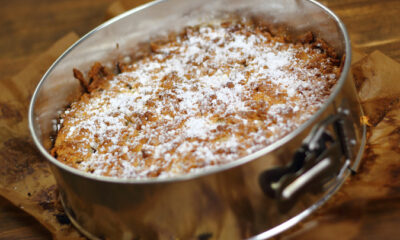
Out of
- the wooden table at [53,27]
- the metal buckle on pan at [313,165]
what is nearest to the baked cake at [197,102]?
the metal buckle on pan at [313,165]

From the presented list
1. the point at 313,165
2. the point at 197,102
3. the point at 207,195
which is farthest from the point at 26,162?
the point at 313,165

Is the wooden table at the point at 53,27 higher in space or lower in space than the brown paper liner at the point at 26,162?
higher

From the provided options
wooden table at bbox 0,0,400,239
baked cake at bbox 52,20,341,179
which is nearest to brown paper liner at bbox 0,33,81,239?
wooden table at bbox 0,0,400,239

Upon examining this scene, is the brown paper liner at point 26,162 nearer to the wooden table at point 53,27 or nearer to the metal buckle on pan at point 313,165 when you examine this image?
the wooden table at point 53,27

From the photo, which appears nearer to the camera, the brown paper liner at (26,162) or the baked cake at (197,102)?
the baked cake at (197,102)

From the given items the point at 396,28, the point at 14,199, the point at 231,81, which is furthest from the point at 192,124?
the point at 396,28
